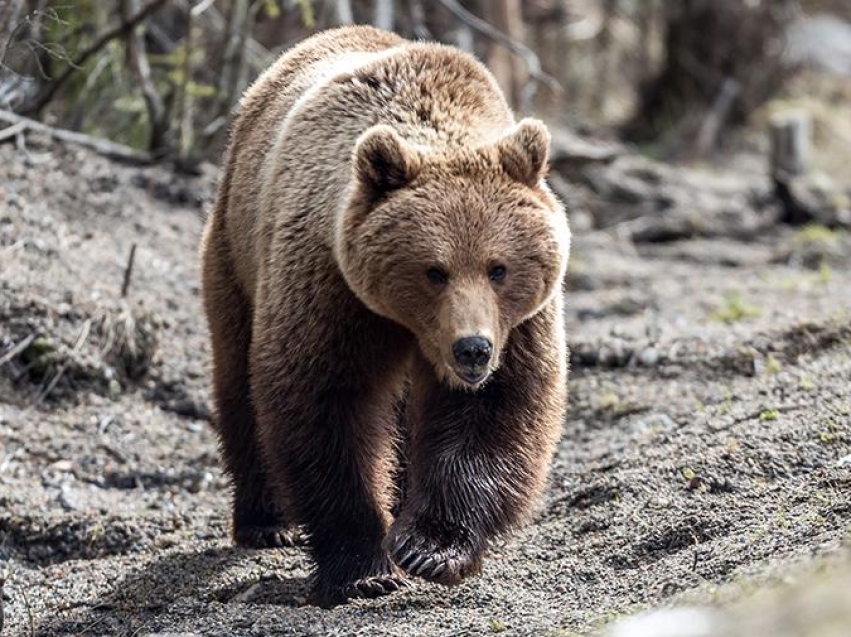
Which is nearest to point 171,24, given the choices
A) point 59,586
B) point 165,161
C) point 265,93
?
point 165,161

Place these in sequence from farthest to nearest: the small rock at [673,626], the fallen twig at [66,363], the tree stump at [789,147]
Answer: the tree stump at [789,147]
the fallen twig at [66,363]
the small rock at [673,626]

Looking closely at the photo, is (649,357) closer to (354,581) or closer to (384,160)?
(354,581)

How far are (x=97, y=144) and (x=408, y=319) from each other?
529 cm

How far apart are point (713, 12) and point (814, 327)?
9529 millimetres

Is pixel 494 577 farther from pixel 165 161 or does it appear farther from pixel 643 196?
pixel 643 196

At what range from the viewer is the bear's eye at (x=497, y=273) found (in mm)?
5172

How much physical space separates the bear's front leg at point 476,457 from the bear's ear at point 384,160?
709 millimetres

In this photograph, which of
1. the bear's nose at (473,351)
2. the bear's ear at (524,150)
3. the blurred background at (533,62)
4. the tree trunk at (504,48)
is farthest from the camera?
the tree trunk at (504,48)

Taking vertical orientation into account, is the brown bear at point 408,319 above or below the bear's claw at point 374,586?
above

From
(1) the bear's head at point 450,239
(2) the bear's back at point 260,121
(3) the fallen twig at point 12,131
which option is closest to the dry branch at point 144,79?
(3) the fallen twig at point 12,131

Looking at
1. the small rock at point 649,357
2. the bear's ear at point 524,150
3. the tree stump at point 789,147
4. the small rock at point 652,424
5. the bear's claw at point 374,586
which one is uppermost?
the bear's ear at point 524,150

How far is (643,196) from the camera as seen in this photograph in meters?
14.0

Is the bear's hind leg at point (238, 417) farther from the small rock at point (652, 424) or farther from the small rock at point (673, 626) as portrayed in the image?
the small rock at point (673, 626)

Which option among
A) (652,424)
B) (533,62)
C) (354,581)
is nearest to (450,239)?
(354,581)
